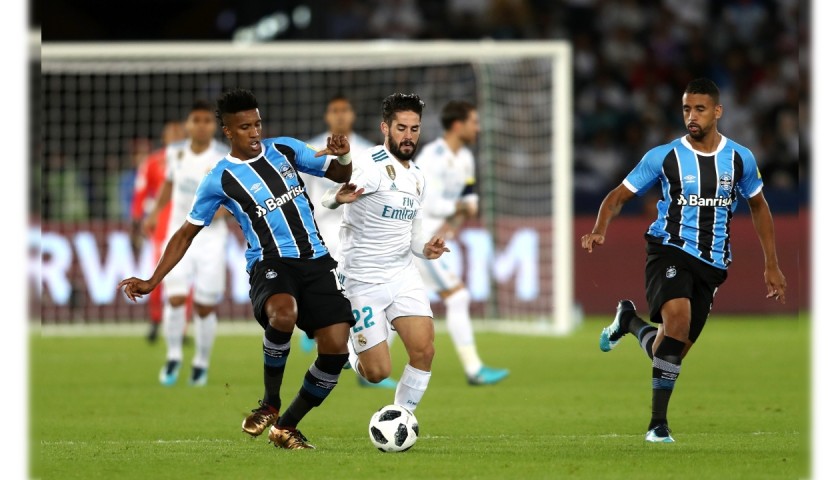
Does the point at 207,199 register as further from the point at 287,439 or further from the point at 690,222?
the point at 690,222

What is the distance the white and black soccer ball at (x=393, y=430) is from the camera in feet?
23.0

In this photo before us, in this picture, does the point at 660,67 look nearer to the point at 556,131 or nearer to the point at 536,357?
the point at 556,131

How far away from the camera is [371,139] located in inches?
744

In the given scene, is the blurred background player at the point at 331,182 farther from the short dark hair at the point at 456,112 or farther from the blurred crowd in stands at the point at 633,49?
the blurred crowd in stands at the point at 633,49

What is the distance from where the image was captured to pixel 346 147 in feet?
22.6

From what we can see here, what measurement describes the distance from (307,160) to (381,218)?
0.57m

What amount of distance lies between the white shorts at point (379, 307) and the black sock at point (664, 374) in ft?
4.29

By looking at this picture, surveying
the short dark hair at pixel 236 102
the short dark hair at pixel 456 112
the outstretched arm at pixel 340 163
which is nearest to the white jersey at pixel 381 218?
the outstretched arm at pixel 340 163

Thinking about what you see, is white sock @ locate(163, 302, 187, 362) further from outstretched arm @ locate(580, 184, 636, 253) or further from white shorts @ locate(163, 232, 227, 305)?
outstretched arm @ locate(580, 184, 636, 253)

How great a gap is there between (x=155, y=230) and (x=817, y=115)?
32.3ft

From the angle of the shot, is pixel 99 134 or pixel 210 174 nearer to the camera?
pixel 210 174

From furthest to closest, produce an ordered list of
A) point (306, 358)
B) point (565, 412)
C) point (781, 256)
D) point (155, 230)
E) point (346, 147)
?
point (781, 256) < point (306, 358) < point (155, 230) < point (565, 412) < point (346, 147)

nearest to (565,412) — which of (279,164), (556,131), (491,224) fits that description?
(279,164)

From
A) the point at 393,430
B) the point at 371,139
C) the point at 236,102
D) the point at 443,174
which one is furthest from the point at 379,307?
the point at 371,139
